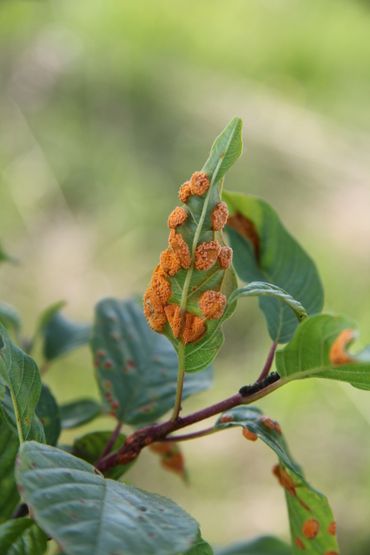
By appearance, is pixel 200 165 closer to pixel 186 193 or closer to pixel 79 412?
pixel 79 412

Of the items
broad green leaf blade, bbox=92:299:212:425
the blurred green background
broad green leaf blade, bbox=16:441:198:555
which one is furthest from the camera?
the blurred green background

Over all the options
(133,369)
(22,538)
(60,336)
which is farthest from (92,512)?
(60,336)

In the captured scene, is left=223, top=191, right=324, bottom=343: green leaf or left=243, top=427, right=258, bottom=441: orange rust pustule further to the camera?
left=223, top=191, right=324, bottom=343: green leaf

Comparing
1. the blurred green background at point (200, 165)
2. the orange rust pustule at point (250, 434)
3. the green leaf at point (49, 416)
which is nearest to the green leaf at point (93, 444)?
the green leaf at point (49, 416)

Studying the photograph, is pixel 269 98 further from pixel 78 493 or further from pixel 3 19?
pixel 78 493

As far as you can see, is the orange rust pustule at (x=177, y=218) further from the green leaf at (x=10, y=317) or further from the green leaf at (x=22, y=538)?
the green leaf at (x=10, y=317)

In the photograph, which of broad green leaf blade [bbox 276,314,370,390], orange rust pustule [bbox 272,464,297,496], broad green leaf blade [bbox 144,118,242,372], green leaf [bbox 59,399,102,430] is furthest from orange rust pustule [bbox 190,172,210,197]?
green leaf [bbox 59,399,102,430]

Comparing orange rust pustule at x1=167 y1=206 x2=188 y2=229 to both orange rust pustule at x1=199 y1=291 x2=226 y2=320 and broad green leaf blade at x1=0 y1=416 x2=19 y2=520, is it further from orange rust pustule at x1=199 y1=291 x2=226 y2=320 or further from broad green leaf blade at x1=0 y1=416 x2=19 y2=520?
broad green leaf blade at x1=0 y1=416 x2=19 y2=520
